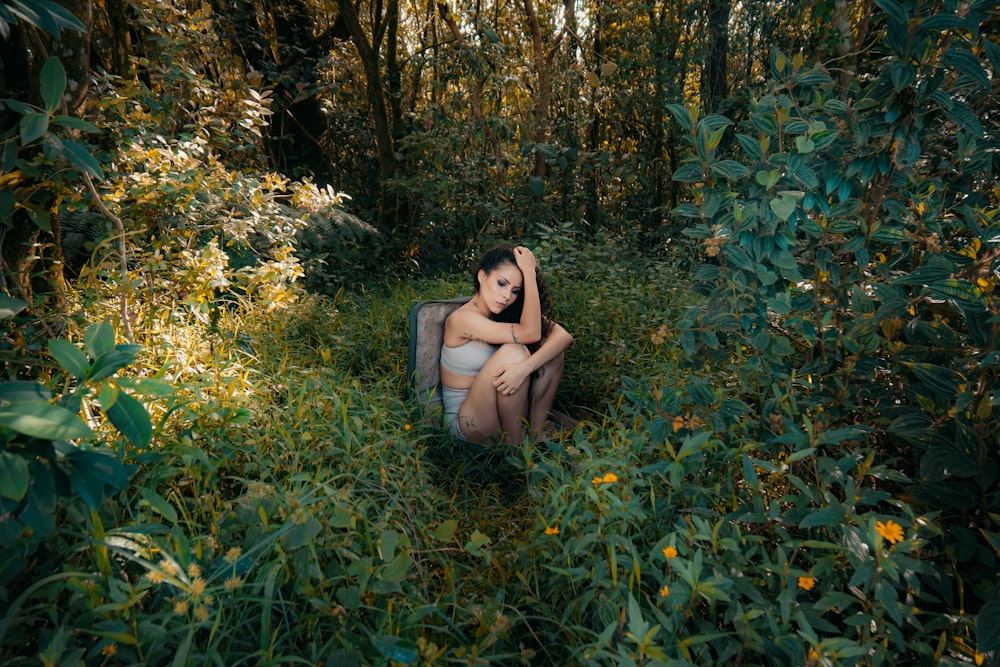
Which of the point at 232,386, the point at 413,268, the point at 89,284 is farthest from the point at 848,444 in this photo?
the point at 413,268

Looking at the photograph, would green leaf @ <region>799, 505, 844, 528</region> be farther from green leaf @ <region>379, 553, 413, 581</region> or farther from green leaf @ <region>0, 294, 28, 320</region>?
green leaf @ <region>0, 294, 28, 320</region>

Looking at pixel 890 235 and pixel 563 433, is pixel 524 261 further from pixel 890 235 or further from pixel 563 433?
pixel 890 235

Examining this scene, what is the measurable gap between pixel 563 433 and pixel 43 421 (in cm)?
203

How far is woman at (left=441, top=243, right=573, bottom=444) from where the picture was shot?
9.46 feet

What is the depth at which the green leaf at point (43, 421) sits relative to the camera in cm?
90

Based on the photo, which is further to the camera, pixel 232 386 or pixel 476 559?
pixel 232 386

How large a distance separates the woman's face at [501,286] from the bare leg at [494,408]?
22 cm

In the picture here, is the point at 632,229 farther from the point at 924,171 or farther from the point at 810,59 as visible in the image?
the point at 924,171

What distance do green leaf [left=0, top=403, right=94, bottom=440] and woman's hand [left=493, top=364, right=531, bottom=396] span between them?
2014mm

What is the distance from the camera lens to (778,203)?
1.56m

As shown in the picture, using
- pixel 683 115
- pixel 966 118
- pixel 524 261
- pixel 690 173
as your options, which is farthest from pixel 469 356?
pixel 966 118

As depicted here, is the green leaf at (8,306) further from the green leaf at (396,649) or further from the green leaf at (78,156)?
the green leaf at (396,649)

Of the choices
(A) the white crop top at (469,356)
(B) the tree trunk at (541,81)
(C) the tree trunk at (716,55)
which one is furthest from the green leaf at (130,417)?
(C) the tree trunk at (716,55)

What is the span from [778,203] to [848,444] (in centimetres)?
82
